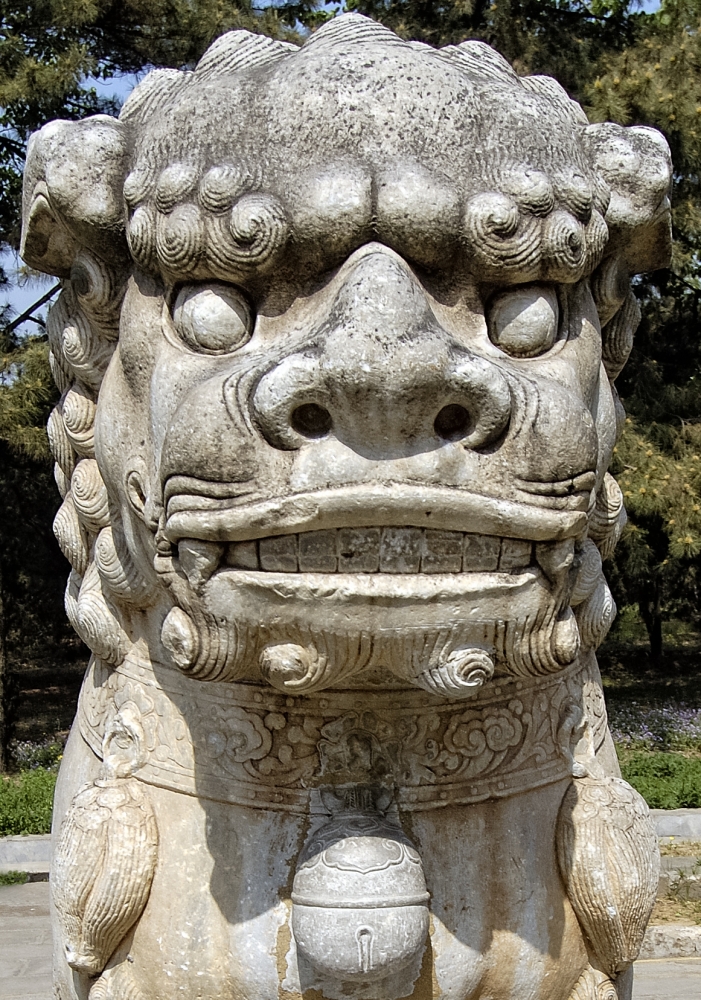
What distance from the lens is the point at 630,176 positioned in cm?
165

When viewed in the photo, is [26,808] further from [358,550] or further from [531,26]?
[531,26]

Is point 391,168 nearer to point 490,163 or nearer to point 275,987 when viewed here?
point 490,163

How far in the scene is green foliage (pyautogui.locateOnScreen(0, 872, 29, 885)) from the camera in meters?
4.63

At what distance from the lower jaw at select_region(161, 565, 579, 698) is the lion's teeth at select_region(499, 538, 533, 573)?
14 millimetres

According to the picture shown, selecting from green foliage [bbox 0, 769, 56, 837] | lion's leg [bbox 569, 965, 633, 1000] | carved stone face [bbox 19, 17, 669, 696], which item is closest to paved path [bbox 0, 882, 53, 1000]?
green foliage [bbox 0, 769, 56, 837]

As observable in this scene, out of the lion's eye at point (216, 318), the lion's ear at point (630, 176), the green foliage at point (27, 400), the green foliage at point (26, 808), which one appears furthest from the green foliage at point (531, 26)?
the lion's eye at point (216, 318)

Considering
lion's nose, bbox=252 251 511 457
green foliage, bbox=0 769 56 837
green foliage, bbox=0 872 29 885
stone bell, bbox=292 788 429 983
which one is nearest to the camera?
lion's nose, bbox=252 251 511 457

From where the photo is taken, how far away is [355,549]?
133cm

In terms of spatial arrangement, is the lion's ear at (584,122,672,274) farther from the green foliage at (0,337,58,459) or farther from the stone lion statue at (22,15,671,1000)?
the green foliage at (0,337,58,459)

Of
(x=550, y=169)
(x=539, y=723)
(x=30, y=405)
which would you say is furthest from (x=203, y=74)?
(x=30, y=405)

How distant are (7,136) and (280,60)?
729 centimetres

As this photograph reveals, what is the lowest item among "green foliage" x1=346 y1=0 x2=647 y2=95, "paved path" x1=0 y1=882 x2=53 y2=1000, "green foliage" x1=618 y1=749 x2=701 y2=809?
"green foliage" x1=618 y1=749 x2=701 y2=809

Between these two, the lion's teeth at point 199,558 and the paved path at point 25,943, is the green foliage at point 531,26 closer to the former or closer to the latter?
the paved path at point 25,943

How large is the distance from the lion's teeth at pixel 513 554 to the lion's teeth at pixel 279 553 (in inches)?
10.2
